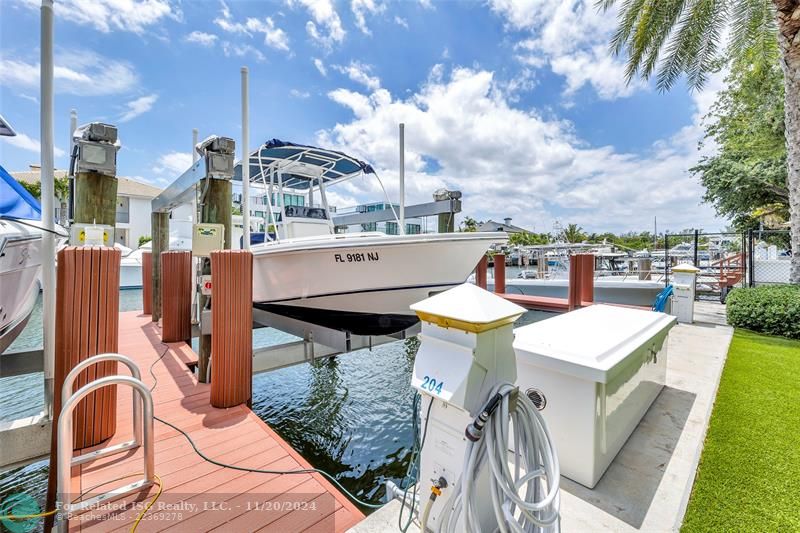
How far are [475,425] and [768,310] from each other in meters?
7.57

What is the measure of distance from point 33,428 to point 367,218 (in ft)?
18.8

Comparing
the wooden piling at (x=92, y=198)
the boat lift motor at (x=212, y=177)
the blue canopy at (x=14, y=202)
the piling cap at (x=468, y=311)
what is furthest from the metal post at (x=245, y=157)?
the piling cap at (x=468, y=311)

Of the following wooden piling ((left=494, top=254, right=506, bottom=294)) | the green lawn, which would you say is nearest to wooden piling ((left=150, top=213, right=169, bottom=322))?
wooden piling ((left=494, top=254, right=506, bottom=294))

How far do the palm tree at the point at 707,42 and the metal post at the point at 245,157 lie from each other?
7888 mm

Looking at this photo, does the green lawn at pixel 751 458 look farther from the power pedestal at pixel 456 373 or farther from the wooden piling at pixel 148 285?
the wooden piling at pixel 148 285

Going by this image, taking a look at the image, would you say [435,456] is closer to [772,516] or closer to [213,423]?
[772,516]

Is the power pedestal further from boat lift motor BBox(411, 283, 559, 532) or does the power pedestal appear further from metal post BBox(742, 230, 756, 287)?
metal post BBox(742, 230, 756, 287)

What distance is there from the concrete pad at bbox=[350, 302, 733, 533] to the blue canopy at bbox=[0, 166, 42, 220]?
407 cm

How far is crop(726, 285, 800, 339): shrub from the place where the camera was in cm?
565

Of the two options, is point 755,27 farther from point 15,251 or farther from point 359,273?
point 15,251

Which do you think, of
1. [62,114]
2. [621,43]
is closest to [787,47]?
[621,43]

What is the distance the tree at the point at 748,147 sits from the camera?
30.5 feet

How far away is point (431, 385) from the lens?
4.70 feet

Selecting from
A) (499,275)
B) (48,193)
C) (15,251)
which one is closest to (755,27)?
(499,275)
